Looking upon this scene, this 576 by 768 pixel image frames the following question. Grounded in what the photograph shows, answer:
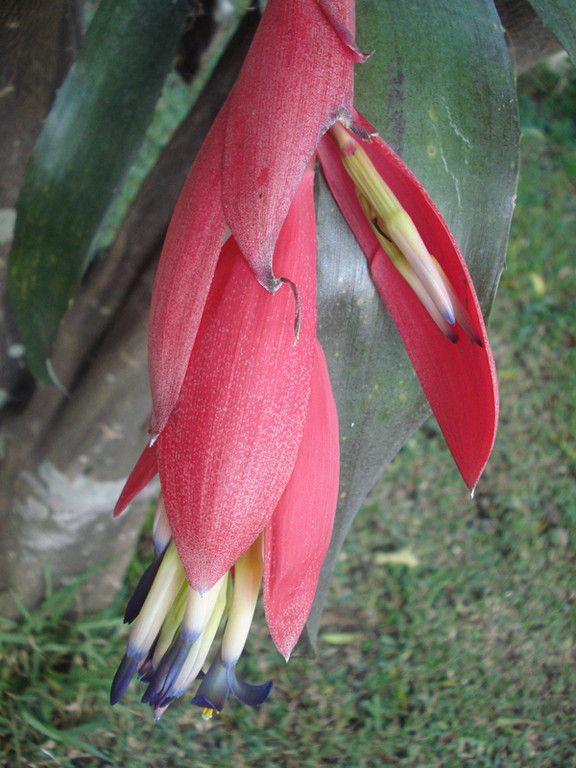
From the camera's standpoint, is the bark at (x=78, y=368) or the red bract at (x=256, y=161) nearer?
the red bract at (x=256, y=161)

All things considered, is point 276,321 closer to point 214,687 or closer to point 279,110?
point 279,110

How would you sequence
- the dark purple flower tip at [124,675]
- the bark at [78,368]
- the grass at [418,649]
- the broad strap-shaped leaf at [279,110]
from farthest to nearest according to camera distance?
Answer: 1. the grass at [418,649]
2. the bark at [78,368]
3. the dark purple flower tip at [124,675]
4. the broad strap-shaped leaf at [279,110]

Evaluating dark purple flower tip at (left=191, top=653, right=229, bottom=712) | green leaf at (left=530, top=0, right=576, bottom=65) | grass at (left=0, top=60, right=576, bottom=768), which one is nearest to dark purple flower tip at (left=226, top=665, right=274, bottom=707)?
dark purple flower tip at (left=191, top=653, right=229, bottom=712)

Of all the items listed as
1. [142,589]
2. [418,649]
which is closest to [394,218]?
[142,589]

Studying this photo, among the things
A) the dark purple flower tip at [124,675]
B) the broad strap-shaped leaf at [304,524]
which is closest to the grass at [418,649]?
the dark purple flower tip at [124,675]

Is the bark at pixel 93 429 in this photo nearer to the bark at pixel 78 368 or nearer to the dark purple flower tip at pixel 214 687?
the bark at pixel 78 368

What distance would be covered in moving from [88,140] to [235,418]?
0.28 m

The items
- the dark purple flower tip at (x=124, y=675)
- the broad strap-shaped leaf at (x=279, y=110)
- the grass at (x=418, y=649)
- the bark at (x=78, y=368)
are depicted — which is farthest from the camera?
the grass at (x=418, y=649)

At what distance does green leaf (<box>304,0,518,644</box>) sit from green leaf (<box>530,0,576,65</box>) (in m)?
0.03

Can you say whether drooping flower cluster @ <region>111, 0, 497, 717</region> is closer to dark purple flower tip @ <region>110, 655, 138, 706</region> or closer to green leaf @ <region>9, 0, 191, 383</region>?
dark purple flower tip @ <region>110, 655, 138, 706</region>

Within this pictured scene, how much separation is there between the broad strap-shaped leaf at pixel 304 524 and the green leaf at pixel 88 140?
0.79 ft

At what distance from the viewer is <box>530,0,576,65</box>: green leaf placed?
313 mm

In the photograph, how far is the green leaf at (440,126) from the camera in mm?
334

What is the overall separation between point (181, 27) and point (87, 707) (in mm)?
836
